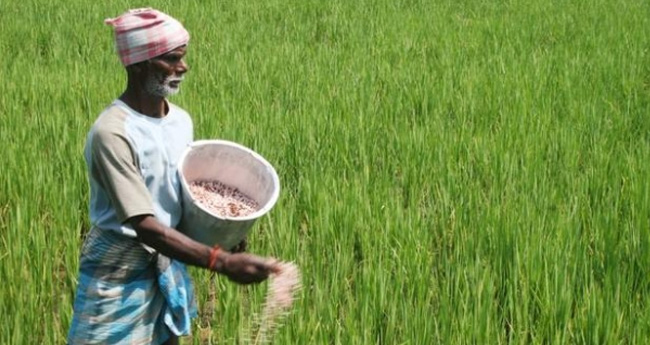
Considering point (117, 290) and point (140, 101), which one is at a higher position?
point (140, 101)

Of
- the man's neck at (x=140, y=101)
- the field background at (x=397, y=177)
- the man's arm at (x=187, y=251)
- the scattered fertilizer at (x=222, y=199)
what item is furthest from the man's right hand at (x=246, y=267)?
the field background at (x=397, y=177)

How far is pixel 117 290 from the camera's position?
1.66m

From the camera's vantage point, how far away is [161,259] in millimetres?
1705

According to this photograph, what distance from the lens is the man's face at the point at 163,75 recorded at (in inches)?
65.0

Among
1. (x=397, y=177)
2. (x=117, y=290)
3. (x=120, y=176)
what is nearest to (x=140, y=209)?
(x=120, y=176)

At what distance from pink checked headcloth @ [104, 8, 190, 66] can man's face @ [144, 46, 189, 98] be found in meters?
0.02

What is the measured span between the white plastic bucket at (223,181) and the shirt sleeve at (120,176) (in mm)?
115

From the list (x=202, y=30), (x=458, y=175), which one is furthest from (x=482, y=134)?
(x=202, y=30)

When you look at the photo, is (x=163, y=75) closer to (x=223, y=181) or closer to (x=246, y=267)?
(x=223, y=181)

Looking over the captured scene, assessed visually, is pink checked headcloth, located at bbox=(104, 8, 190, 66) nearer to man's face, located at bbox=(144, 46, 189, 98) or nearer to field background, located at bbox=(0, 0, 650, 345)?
man's face, located at bbox=(144, 46, 189, 98)

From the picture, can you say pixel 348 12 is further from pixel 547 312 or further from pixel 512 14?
pixel 547 312

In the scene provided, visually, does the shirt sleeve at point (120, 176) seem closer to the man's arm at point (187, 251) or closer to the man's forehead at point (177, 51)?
the man's arm at point (187, 251)

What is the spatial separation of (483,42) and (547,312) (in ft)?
16.8

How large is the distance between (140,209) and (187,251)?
0.38 feet
